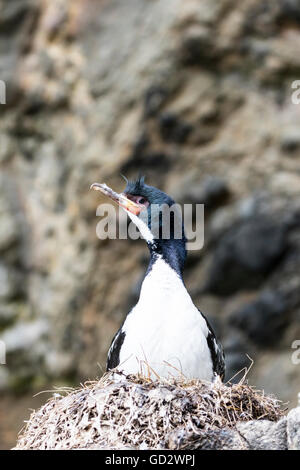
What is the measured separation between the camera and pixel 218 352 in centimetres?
499

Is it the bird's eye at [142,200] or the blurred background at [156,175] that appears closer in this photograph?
the bird's eye at [142,200]

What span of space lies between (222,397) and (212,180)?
514 cm

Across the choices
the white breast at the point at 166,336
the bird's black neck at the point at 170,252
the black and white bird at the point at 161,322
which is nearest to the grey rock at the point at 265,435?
the black and white bird at the point at 161,322

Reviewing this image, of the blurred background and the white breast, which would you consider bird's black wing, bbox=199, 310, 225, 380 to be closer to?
the white breast

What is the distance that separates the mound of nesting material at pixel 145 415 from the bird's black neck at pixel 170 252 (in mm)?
1274

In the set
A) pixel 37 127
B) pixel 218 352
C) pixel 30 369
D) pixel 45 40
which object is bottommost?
pixel 218 352

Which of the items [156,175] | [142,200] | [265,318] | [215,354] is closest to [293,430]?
[215,354]

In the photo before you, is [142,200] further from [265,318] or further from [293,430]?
[265,318]

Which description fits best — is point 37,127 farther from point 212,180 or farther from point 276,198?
point 276,198

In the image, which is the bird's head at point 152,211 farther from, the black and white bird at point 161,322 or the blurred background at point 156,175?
the blurred background at point 156,175

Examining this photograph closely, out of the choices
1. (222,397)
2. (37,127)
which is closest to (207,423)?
(222,397)

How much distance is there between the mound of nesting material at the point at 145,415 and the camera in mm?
3420

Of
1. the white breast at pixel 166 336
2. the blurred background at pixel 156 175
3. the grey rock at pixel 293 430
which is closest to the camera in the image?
the grey rock at pixel 293 430
